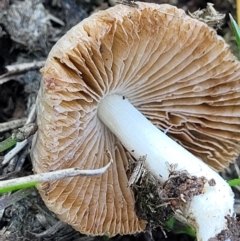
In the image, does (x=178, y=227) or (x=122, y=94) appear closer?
(x=122, y=94)

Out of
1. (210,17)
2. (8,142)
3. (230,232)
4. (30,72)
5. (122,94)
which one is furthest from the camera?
(30,72)

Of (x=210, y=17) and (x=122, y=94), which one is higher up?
(x=210, y=17)

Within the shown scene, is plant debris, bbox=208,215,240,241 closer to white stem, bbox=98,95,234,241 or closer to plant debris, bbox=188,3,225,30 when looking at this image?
white stem, bbox=98,95,234,241

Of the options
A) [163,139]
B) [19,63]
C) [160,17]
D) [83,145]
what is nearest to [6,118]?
[19,63]

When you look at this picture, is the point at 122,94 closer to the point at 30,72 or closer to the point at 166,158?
the point at 166,158

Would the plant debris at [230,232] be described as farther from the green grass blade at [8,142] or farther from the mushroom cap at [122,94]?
the green grass blade at [8,142]

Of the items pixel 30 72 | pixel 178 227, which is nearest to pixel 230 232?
pixel 178 227

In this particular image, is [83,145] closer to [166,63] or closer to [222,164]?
[166,63]
